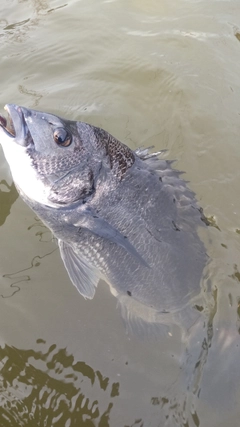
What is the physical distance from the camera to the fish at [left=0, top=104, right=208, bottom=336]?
2.77 metres

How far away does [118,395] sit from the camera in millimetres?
2721

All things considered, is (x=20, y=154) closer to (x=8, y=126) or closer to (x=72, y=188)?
(x=8, y=126)

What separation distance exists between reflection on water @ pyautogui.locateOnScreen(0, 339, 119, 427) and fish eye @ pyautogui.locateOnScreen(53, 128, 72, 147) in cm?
139

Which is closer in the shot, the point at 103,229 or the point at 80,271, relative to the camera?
the point at 103,229

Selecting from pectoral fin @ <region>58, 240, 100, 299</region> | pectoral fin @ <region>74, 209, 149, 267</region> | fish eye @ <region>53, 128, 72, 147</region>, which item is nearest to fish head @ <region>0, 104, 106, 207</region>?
fish eye @ <region>53, 128, 72, 147</region>

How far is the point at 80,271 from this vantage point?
9.69 ft

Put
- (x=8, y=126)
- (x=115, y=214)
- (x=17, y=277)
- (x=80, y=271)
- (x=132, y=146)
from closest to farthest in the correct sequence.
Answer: (x=8, y=126) → (x=115, y=214) → (x=80, y=271) → (x=17, y=277) → (x=132, y=146)

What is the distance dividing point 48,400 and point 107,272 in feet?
2.96

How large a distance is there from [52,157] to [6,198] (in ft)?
4.31

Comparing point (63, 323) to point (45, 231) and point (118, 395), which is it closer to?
point (118, 395)

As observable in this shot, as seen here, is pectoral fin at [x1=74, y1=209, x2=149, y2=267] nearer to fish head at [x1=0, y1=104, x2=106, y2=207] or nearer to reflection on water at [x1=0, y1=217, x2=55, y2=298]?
fish head at [x1=0, y1=104, x2=106, y2=207]

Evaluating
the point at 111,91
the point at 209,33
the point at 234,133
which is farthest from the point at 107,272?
the point at 209,33

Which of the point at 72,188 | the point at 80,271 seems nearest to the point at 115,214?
the point at 72,188

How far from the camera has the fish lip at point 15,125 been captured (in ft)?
8.41
